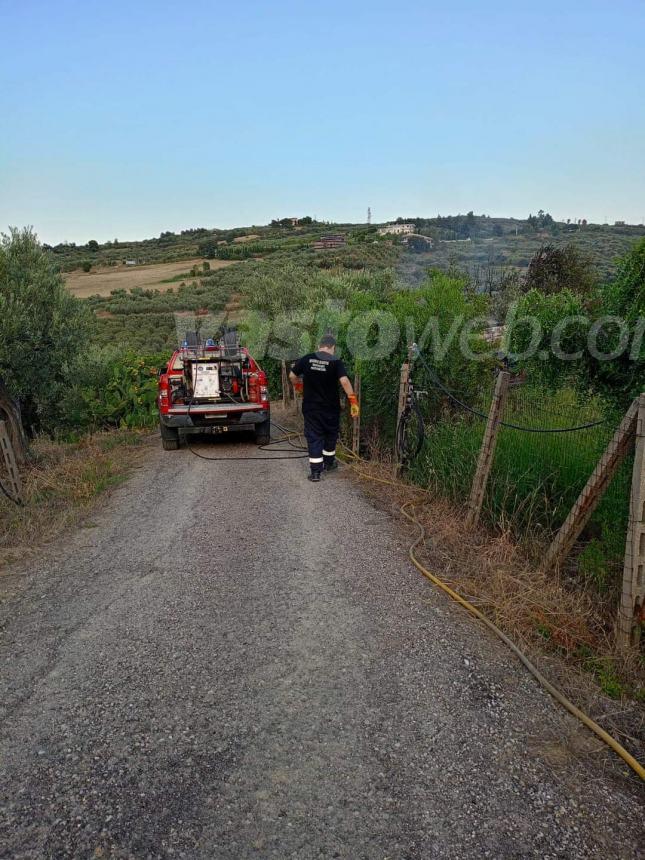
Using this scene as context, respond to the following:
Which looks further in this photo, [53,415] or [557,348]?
[53,415]

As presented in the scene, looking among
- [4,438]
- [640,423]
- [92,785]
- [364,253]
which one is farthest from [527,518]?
[364,253]

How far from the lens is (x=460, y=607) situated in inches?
180

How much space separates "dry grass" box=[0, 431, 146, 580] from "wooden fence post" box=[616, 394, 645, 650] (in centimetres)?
510

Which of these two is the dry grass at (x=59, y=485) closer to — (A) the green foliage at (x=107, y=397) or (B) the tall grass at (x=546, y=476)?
(A) the green foliage at (x=107, y=397)

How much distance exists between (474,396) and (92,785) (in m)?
7.18

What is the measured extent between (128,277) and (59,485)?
1985 inches

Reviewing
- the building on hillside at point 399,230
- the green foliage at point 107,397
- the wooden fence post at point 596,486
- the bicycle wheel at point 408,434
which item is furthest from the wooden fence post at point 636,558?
the building on hillside at point 399,230

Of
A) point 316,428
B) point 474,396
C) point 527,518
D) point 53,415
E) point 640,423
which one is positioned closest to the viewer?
point 640,423

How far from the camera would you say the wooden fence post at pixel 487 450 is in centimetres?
558

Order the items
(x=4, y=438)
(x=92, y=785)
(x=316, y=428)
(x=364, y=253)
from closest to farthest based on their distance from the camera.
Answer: (x=92, y=785), (x=4, y=438), (x=316, y=428), (x=364, y=253)

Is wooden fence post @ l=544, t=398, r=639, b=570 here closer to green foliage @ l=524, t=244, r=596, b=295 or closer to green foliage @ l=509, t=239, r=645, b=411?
green foliage @ l=509, t=239, r=645, b=411

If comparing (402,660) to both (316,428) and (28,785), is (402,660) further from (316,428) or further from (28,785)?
(316,428)

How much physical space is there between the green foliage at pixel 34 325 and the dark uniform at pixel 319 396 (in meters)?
7.57

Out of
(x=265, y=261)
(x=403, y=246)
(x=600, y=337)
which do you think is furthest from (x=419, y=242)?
(x=600, y=337)
